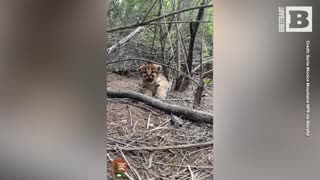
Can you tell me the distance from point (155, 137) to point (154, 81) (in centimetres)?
35

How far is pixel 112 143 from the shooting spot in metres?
2.21

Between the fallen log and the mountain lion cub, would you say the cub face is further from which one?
the fallen log

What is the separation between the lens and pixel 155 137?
2.20m

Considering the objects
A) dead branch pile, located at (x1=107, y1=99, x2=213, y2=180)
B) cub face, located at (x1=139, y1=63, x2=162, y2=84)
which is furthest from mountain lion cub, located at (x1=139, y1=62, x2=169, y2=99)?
dead branch pile, located at (x1=107, y1=99, x2=213, y2=180)

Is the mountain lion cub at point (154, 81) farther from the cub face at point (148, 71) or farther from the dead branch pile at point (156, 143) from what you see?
the dead branch pile at point (156, 143)

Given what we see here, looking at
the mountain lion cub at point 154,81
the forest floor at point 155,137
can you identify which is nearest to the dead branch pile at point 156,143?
the forest floor at point 155,137

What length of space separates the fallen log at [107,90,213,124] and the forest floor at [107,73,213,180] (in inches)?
1.0

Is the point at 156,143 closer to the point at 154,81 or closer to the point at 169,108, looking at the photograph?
the point at 169,108

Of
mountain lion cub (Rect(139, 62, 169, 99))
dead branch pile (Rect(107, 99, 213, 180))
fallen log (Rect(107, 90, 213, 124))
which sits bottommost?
dead branch pile (Rect(107, 99, 213, 180))

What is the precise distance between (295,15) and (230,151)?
910 mm

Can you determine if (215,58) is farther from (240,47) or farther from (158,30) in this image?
(158,30)

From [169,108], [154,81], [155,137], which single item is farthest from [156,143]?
[154,81]

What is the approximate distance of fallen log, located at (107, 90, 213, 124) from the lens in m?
2.19

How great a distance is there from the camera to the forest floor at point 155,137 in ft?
7.19
